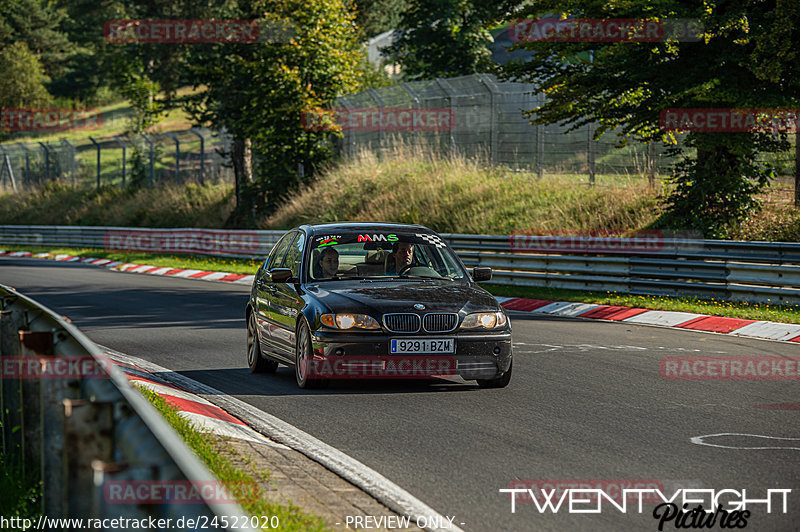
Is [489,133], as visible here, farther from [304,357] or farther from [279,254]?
[304,357]

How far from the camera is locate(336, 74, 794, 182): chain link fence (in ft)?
83.3

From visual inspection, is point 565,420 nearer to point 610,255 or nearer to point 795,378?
point 795,378

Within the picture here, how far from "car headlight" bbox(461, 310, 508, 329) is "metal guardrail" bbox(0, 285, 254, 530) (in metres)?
4.10

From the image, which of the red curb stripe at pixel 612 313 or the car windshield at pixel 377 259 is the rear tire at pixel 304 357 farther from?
the red curb stripe at pixel 612 313

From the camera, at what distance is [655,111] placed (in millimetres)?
Result: 18344

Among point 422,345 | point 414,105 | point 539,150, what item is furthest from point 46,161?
point 422,345

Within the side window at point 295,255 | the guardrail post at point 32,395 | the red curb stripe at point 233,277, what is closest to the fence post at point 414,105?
the red curb stripe at point 233,277

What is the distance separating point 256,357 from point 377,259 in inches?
66.2

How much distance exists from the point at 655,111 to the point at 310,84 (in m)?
18.9

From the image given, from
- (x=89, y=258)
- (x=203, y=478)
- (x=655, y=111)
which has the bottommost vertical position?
(x=89, y=258)

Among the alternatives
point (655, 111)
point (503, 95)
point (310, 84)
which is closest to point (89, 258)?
point (310, 84)

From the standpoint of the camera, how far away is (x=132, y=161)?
49531mm

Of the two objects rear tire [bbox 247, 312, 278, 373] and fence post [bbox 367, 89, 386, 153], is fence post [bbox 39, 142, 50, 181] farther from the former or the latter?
rear tire [bbox 247, 312, 278, 373]

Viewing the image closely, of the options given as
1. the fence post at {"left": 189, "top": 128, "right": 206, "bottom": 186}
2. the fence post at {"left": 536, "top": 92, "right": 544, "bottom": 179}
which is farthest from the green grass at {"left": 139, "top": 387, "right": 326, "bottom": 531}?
the fence post at {"left": 189, "top": 128, "right": 206, "bottom": 186}
